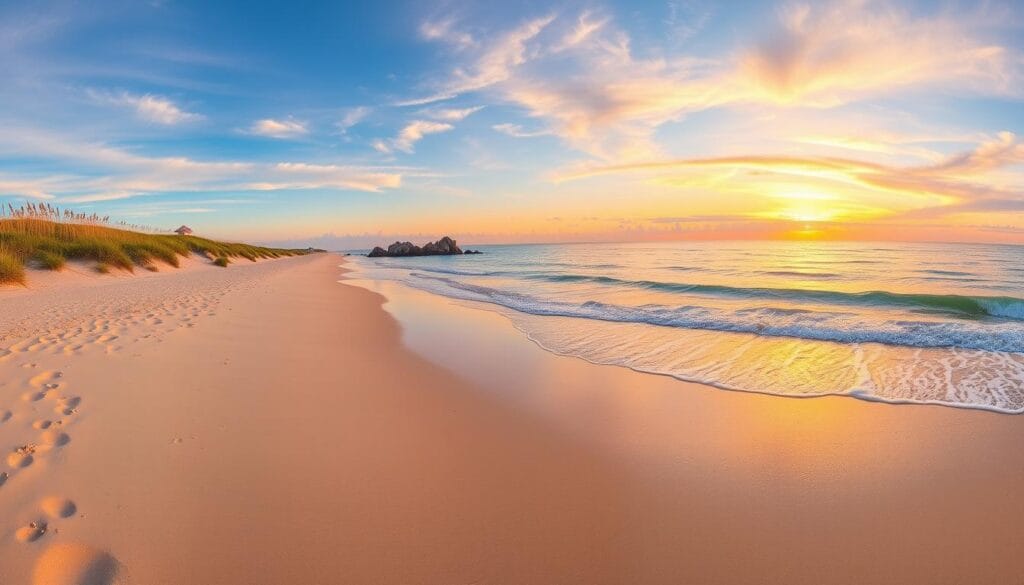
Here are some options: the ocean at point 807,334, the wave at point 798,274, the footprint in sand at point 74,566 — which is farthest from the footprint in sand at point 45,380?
the wave at point 798,274

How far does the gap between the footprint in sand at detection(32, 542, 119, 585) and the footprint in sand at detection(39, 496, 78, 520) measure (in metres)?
0.29

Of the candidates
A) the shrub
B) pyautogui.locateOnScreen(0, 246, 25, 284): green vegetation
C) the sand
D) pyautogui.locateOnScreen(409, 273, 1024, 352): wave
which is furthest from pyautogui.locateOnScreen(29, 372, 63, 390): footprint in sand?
the shrub

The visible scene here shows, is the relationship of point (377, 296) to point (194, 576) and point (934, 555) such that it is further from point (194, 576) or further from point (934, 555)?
point (934, 555)

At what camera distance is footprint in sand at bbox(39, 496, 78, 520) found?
2543mm

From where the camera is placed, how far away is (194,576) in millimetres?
2260

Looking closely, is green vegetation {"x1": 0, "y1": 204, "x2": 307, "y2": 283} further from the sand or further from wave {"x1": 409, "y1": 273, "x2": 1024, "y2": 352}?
wave {"x1": 409, "y1": 273, "x2": 1024, "y2": 352}

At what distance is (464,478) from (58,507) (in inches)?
91.2

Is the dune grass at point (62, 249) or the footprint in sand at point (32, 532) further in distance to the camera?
the dune grass at point (62, 249)

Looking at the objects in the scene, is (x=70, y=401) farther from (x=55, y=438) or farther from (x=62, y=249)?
(x=62, y=249)

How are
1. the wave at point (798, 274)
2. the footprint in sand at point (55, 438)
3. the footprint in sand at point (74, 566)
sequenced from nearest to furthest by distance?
the footprint in sand at point (74, 566) → the footprint in sand at point (55, 438) → the wave at point (798, 274)

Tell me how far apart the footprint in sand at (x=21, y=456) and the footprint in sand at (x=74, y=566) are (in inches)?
41.5

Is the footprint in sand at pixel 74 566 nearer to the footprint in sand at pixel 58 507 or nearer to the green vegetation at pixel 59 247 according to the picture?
the footprint in sand at pixel 58 507

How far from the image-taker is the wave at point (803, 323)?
865 cm

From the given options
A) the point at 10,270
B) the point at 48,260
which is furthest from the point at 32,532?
the point at 48,260
